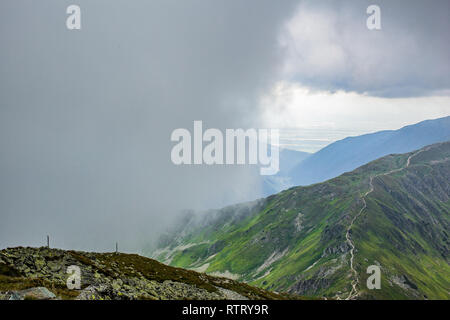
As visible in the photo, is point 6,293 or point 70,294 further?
point 70,294

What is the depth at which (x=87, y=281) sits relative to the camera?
145 feet

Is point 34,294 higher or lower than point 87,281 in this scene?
higher

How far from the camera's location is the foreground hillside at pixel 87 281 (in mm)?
34344

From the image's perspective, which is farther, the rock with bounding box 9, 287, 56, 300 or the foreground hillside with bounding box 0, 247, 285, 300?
the foreground hillside with bounding box 0, 247, 285, 300

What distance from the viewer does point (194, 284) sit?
67.4 metres

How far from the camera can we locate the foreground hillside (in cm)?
3434

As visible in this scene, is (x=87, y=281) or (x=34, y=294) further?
(x=87, y=281)

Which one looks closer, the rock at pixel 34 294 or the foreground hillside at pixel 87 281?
the rock at pixel 34 294
